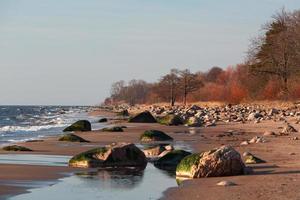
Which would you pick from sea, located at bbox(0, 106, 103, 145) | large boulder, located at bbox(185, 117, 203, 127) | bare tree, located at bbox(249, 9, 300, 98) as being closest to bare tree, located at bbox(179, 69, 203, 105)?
sea, located at bbox(0, 106, 103, 145)

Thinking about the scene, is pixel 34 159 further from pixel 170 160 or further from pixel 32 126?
pixel 32 126

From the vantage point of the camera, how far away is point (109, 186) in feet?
38.3

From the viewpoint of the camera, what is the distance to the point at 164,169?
14781mm

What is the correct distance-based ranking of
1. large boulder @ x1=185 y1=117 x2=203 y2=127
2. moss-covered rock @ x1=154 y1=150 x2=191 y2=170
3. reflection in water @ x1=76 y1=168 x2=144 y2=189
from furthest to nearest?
1. large boulder @ x1=185 y1=117 x2=203 y2=127
2. moss-covered rock @ x1=154 y1=150 x2=191 y2=170
3. reflection in water @ x1=76 y1=168 x2=144 y2=189

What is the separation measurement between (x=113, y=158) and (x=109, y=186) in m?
3.65

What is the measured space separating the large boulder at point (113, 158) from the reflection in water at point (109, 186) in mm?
935

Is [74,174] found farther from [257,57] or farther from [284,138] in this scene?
[257,57]

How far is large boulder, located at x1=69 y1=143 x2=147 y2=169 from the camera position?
15219 mm

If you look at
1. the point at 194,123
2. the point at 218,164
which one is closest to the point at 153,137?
the point at 194,123

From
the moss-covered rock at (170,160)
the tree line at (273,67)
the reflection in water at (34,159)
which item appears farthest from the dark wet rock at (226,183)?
the tree line at (273,67)

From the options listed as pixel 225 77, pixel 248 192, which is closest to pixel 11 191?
pixel 248 192

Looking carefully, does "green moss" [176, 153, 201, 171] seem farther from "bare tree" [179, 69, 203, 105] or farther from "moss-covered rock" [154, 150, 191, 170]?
"bare tree" [179, 69, 203, 105]

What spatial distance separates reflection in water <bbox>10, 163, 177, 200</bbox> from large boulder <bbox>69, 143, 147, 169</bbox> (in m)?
0.94

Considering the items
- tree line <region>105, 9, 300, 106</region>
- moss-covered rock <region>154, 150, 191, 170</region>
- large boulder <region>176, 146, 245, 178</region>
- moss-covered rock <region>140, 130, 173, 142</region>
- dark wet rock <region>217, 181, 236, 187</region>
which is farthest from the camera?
tree line <region>105, 9, 300, 106</region>
